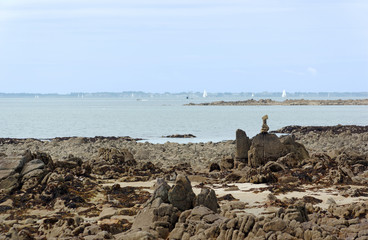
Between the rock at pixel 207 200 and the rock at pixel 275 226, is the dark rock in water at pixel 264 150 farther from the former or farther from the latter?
the rock at pixel 275 226

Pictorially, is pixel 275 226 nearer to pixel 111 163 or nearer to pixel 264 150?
pixel 264 150

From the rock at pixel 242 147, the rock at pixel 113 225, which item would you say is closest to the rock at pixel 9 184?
the rock at pixel 113 225

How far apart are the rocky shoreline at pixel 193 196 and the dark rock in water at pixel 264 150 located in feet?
0.12

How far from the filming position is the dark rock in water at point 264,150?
20.3m

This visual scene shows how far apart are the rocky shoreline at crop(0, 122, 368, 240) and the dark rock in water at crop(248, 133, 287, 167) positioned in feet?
0.12

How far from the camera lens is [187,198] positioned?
1189 cm

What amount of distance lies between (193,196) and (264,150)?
8.89 meters

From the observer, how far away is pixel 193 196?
→ 12.1m

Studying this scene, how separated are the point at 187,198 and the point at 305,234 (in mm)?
3251

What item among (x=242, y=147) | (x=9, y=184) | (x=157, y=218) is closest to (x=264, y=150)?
(x=242, y=147)

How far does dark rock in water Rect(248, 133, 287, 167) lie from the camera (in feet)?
66.6

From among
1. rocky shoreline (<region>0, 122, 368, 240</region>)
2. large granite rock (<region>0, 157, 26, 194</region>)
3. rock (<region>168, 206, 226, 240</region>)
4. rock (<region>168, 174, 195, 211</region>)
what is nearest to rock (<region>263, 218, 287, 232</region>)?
rocky shoreline (<region>0, 122, 368, 240</region>)

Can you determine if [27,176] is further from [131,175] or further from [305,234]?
[305,234]

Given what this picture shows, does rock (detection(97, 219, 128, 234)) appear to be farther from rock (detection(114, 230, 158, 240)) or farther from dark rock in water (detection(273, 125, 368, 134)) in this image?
dark rock in water (detection(273, 125, 368, 134))
